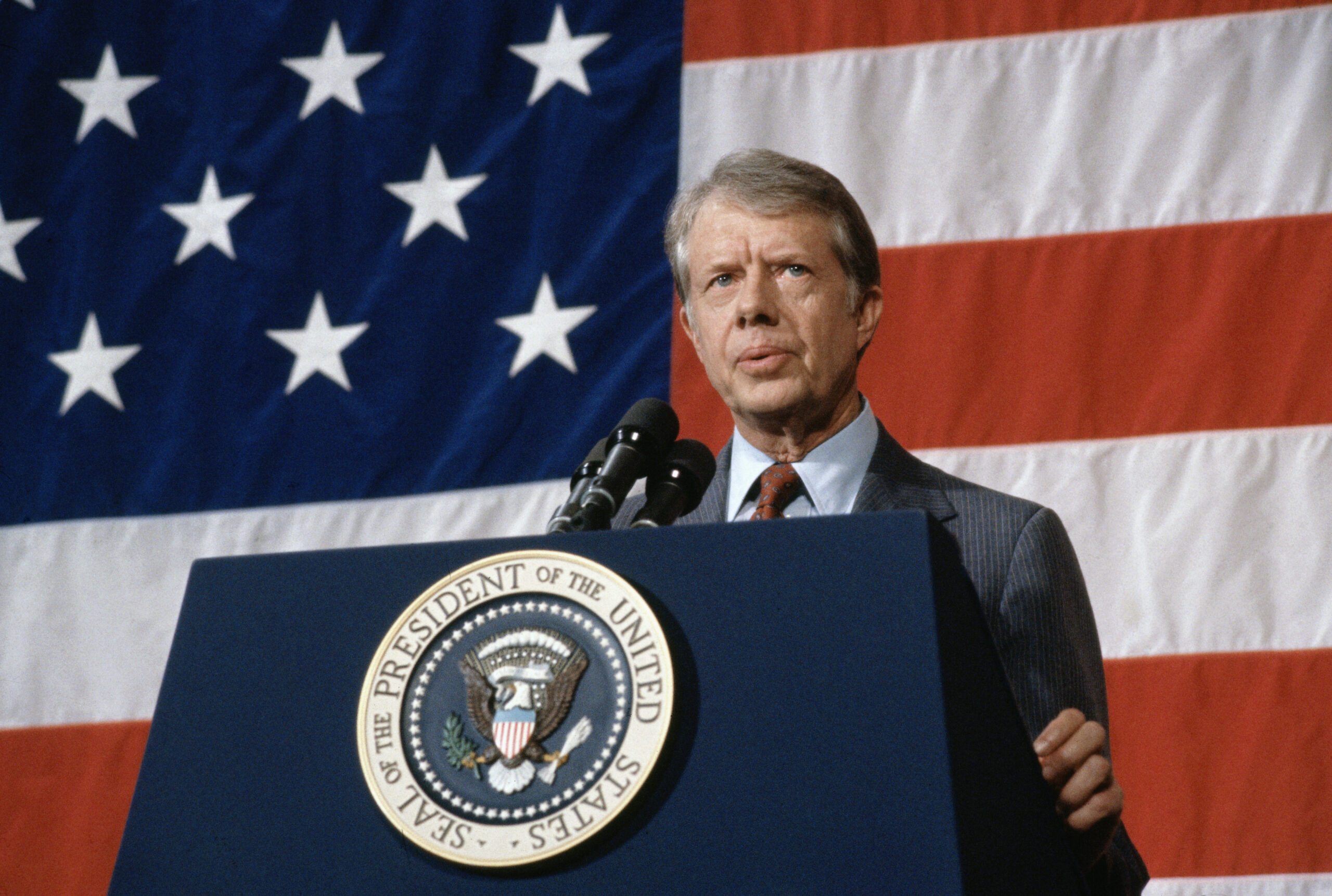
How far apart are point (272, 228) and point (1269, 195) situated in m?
2.01

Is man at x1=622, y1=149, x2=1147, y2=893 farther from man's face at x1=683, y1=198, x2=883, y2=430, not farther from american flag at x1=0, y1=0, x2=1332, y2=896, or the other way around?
american flag at x1=0, y1=0, x2=1332, y2=896

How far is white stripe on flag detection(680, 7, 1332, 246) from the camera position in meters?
2.37

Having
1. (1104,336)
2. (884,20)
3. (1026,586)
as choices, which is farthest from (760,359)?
(884,20)

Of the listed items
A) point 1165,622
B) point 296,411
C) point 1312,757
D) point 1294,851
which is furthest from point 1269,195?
point 296,411

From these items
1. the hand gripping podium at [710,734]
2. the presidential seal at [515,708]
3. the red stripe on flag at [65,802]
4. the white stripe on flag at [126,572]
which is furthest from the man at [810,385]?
the red stripe on flag at [65,802]

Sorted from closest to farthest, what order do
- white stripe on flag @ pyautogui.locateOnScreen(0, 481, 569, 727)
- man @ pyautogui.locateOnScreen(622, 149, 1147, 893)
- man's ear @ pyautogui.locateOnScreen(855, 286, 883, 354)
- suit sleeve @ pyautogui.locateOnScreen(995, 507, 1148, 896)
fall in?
suit sleeve @ pyautogui.locateOnScreen(995, 507, 1148, 896)
man @ pyautogui.locateOnScreen(622, 149, 1147, 893)
man's ear @ pyautogui.locateOnScreen(855, 286, 883, 354)
white stripe on flag @ pyautogui.locateOnScreen(0, 481, 569, 727)

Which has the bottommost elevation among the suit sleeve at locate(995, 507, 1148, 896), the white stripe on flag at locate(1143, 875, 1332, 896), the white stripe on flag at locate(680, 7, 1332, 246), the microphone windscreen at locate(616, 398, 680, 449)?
the white stripe on flag at locate(1143, 875, 1332, 896)

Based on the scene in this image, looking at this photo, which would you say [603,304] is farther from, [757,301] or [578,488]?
[578,488]

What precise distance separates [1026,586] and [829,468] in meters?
0.29

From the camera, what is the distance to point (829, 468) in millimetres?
1478

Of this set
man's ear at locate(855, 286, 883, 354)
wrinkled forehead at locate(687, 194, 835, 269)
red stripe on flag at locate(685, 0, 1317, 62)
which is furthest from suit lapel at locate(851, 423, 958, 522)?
red stripe on flag at locate(685, 0, 1317, 62)

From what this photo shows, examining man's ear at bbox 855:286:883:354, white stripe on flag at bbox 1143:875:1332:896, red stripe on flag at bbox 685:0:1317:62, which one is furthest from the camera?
red stripe on flag at bbox 685:0:1317:62

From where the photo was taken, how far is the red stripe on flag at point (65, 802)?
261 centimetres

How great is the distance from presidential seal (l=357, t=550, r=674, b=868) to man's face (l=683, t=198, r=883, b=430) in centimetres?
73
